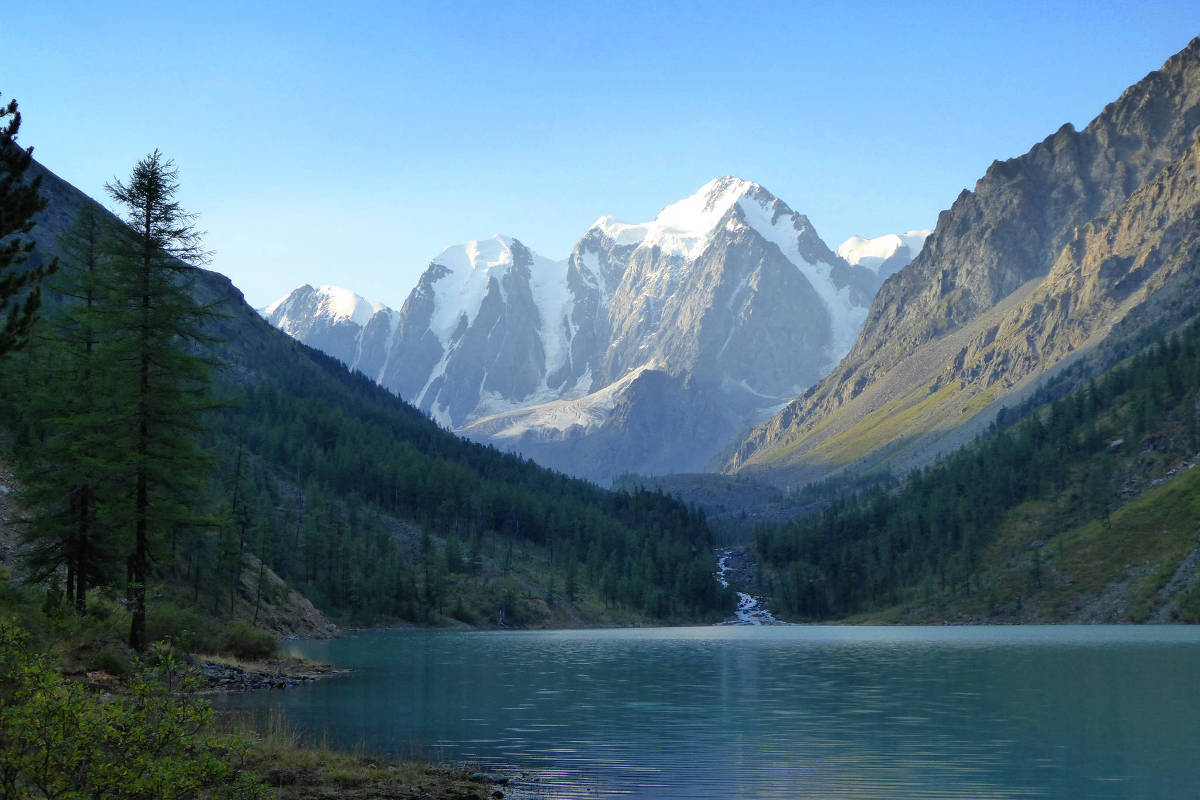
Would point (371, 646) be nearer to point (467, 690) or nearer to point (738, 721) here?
point (467, 690)

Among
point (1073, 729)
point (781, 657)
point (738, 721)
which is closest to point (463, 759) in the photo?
point (738, 721)

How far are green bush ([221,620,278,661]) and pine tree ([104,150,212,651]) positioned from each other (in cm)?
1941

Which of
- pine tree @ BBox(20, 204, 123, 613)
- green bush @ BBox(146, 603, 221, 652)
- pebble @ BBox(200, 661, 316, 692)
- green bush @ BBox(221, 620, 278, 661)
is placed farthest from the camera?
green bush @ BBox(221, 620, 278, 661)

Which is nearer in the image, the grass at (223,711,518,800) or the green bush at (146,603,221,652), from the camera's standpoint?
the grass at (223,711,518,800)

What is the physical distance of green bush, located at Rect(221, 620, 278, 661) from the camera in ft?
230

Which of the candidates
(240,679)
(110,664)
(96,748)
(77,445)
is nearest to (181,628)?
(240,679)

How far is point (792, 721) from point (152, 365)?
123 feet

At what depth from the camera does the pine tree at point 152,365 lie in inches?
1967

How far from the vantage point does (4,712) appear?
1767cm

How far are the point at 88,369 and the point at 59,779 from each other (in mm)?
41990

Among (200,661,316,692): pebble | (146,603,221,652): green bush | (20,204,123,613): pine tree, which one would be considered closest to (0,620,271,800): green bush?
(20,204,123,613): pine tree

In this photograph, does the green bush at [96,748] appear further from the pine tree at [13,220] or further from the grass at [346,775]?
the pine tree at [13,220]

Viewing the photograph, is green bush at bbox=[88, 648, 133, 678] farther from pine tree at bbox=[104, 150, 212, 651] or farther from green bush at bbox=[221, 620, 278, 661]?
green bush at bbox=[221, 620, 278, 661]

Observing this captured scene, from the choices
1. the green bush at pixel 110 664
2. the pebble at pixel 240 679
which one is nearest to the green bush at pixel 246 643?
the pebble at pixel 240 679
